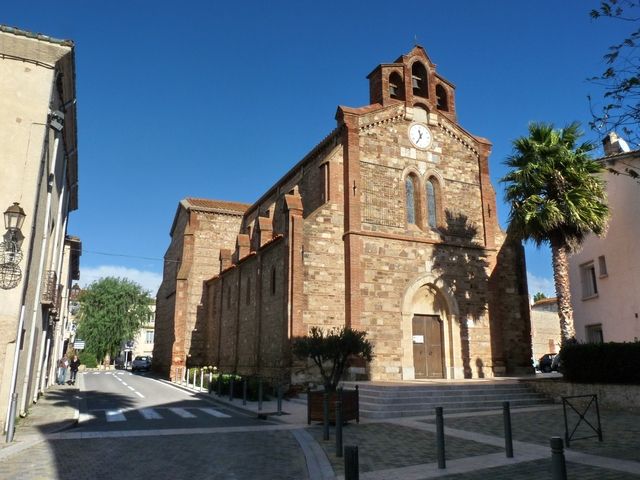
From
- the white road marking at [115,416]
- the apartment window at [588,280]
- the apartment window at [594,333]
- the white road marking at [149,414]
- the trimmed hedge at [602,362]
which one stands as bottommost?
the white road marking at [115,416]

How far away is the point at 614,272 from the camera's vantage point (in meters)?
23.6

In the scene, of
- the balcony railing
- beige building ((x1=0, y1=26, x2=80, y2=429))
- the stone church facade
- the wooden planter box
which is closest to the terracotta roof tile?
the stone church facade

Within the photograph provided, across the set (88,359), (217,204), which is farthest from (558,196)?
(88,359)

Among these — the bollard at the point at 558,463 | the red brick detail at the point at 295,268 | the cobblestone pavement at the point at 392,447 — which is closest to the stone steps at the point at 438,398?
the cobblestone pavement at the point at 392,447

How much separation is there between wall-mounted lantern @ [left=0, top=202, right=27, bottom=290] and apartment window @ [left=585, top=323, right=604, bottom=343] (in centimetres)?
2479

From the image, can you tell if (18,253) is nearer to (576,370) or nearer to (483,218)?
(576,370)

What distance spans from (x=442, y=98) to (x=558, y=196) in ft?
30.1

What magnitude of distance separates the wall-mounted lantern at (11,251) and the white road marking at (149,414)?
545 cm

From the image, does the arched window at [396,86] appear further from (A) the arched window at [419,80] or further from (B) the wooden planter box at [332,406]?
(B) the wooden planter box at [332,406]

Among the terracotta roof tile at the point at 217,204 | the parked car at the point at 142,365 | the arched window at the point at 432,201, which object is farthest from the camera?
the parked car at the point at 142,365

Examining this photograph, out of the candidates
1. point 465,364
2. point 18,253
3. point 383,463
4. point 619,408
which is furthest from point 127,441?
point 465,364

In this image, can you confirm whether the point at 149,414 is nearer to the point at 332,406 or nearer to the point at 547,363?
the point at 332,406

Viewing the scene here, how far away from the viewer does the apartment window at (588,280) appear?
25422 mm

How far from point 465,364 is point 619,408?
7.81 metres
